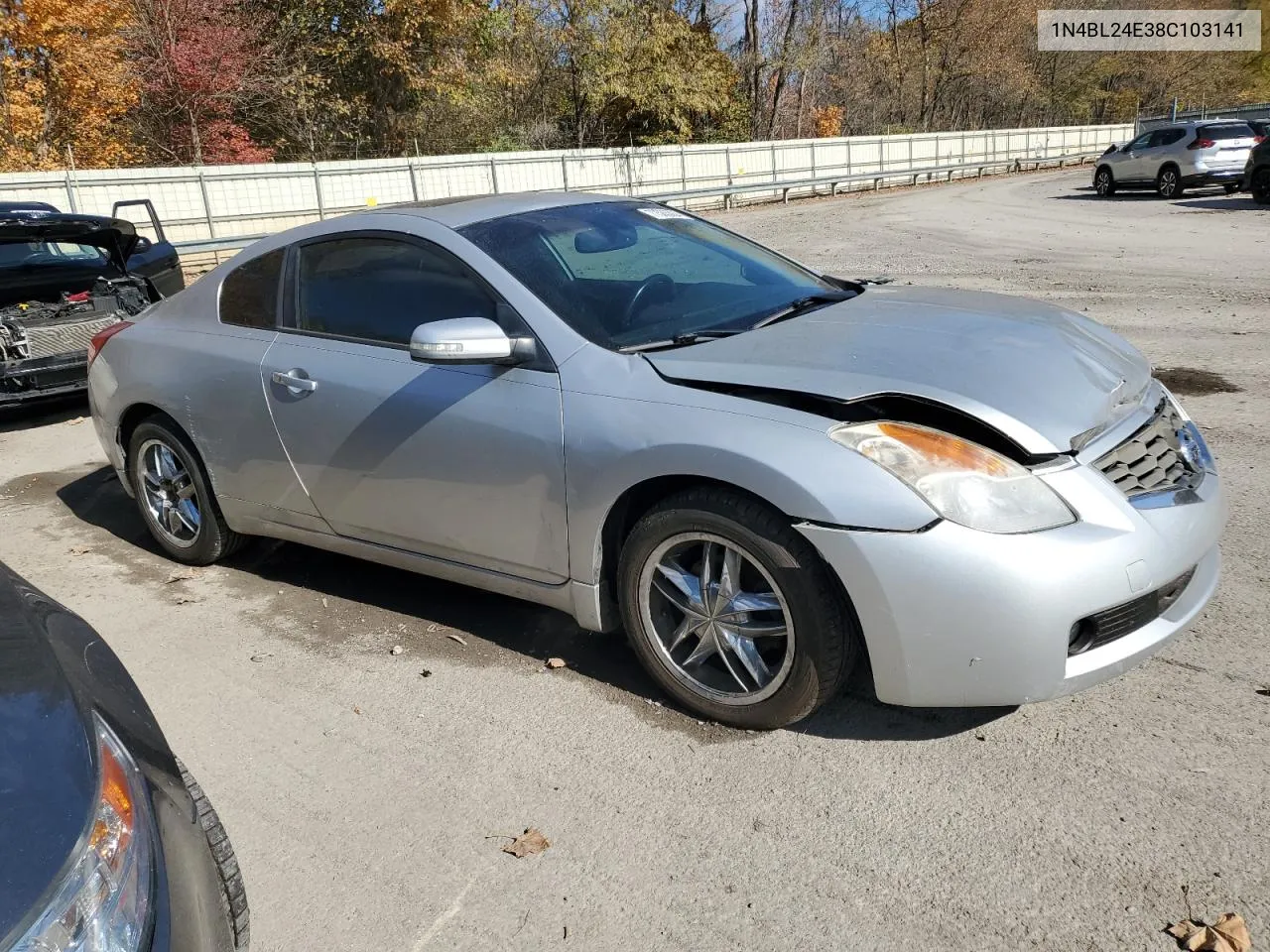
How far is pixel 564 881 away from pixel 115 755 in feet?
3.96

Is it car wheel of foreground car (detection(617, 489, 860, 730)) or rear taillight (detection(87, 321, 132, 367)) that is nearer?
car wheel of foreground car (detection(617, 489, 860, 730))

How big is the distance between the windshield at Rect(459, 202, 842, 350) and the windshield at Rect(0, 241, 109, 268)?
6.38 m

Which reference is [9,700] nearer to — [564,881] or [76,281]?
[564,881]

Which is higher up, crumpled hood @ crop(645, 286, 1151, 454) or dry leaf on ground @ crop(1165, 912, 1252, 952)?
crumpled hood @ crop(645, 286, 1151, 454)

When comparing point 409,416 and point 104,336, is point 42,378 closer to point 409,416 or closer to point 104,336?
point 104,336

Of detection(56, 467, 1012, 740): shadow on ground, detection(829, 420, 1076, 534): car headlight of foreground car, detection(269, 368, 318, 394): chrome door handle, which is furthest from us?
detection(269, 368, 318, 394): chrome door handle

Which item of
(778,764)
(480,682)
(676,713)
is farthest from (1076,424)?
(480,682)

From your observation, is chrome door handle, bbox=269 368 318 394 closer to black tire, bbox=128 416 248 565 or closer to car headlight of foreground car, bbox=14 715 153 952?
black tire, bbox=128 416 248 565

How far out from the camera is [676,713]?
3.31 meters

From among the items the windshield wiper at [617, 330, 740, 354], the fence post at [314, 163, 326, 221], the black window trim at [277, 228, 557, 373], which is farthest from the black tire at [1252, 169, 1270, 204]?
the black window trim at [277, 228, 557, 373]

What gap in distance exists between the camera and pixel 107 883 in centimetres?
156

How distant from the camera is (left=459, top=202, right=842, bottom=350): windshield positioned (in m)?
3.50

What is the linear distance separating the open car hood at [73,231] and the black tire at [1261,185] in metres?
18.8

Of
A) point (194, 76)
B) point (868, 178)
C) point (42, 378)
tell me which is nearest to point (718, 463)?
point (42, 378)
